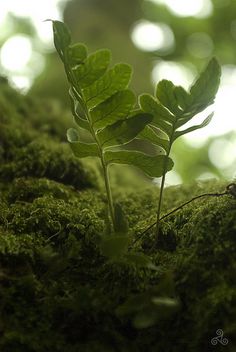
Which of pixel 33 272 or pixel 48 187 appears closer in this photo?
pixel 33 272

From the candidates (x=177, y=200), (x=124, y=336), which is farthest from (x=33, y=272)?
(x=177, y=200)

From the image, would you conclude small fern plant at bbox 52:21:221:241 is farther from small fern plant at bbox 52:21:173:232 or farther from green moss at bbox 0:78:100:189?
green moss at bbox 0:78:100:189

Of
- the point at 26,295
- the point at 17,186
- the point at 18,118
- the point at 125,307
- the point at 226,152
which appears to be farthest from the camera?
the point at 226,152

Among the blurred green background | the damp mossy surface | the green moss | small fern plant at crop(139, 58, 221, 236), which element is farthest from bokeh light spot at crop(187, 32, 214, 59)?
small fern plant at crop(139, 58, 221, 236)

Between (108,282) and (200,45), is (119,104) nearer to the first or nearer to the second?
(108,282)

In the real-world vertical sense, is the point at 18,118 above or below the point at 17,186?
above

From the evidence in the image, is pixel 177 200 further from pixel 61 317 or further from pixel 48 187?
pixel 61 317

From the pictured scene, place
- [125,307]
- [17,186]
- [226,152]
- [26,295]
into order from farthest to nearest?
1. [226,152]
2. [17,186]
3. [26,295]
4. [125,307]
